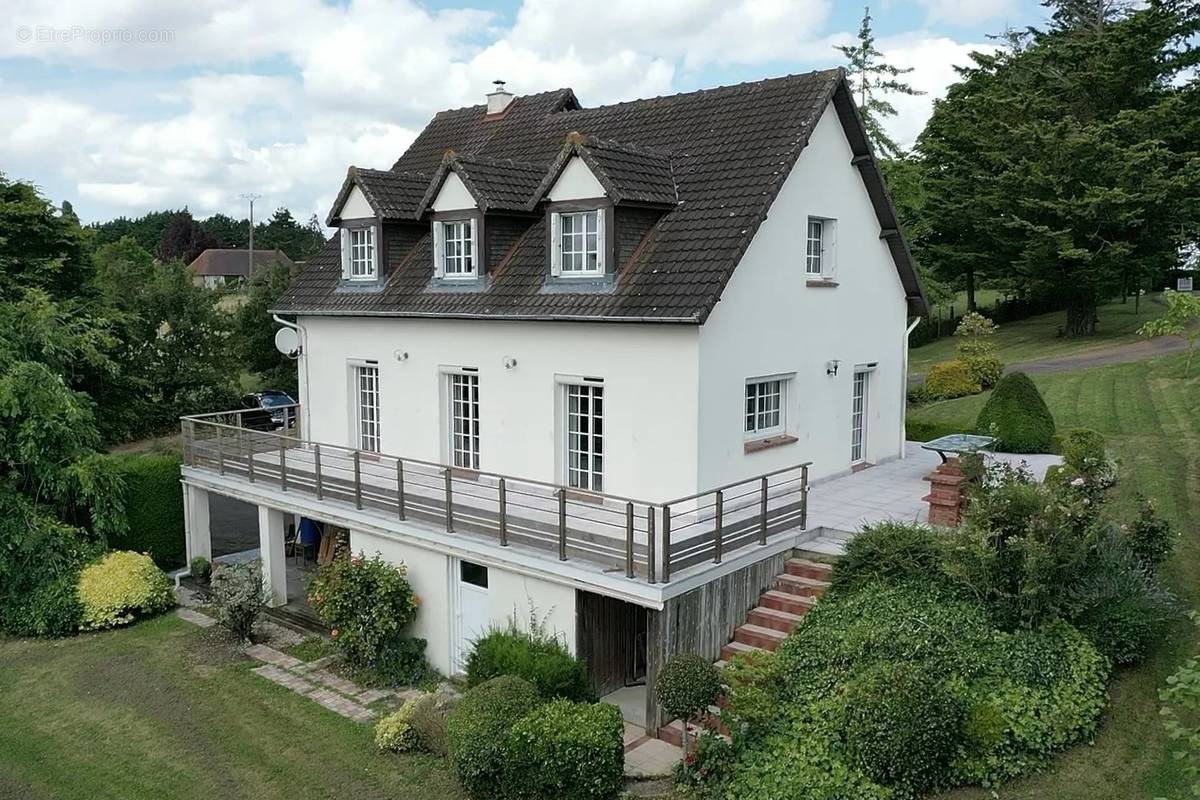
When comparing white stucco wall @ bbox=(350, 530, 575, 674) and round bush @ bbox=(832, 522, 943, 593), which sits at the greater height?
round bush @ bbox=(832, 522, 943, 593)

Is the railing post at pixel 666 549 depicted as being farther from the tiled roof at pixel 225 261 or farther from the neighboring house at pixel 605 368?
the tiled roof at pixel 225 261

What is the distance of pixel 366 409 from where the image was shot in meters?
19.5

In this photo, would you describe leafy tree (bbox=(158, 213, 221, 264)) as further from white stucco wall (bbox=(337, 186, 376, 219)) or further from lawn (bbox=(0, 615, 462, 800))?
lawn (bbox=(0, 615, 462, 800))

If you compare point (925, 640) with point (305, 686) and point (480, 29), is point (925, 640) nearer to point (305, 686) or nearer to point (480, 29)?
point (305, 686)

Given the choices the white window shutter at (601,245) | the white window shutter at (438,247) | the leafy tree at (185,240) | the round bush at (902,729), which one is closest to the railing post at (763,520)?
the round bush at (902,729)

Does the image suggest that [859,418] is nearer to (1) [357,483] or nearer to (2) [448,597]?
(2) [448,597]

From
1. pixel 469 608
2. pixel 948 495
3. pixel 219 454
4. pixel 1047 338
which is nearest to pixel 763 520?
pixel 948 495

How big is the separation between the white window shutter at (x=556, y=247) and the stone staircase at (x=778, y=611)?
6110mm

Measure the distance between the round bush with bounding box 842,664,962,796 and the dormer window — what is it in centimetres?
1046

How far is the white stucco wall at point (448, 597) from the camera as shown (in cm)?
1280

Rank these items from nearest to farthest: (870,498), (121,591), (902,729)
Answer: (902,729), (870,498), (121,591)

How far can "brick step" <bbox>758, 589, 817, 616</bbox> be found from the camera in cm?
1263

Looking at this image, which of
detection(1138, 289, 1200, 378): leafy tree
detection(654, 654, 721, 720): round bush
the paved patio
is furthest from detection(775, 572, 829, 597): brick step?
detection(1138, 289, 1200, 378): leafy tree

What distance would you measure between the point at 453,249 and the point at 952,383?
18.9m
